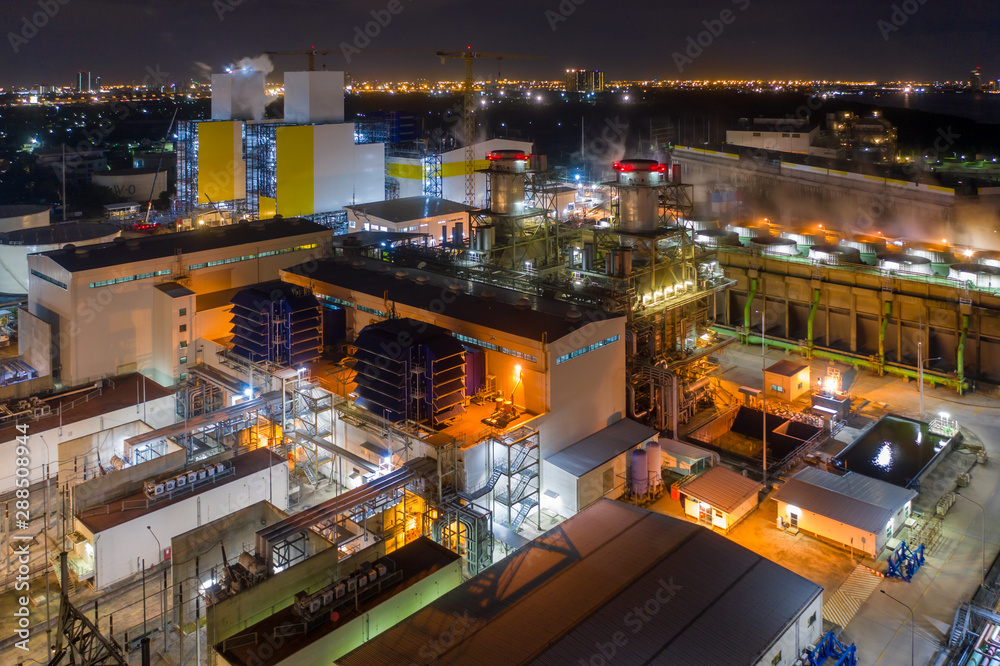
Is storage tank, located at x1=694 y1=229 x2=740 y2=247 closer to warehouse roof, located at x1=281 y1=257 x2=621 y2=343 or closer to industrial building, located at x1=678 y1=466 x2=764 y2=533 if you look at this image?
warehouse roof, located at x1=281 y1=257 x2=621 y2=343

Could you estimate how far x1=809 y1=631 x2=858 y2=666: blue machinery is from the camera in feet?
45.3

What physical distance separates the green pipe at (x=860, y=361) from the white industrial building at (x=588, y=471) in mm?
11039

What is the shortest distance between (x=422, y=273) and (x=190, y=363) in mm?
8464

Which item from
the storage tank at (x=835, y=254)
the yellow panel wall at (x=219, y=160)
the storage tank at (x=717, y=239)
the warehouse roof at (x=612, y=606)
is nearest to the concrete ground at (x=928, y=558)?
the warehouse roof at (x=612, y=606)

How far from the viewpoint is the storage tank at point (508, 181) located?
3231 centimetres

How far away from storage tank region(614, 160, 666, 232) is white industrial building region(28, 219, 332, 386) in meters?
14.3

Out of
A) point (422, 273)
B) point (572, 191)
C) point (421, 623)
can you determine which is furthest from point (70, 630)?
point (572, 191)

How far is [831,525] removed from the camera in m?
17.9

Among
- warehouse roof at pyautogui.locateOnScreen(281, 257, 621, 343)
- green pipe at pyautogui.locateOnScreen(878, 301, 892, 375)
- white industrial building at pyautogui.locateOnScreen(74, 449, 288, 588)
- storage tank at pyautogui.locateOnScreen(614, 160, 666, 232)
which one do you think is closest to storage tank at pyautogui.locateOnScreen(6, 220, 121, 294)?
warehouse roof at pyautogui.locateOnScreen(281, 257, 621, 343)

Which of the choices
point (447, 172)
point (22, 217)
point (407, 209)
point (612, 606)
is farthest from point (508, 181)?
point (22, 217)

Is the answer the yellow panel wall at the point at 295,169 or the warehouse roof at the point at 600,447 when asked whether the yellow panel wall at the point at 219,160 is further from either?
the warehouse roof at the point at 600,447

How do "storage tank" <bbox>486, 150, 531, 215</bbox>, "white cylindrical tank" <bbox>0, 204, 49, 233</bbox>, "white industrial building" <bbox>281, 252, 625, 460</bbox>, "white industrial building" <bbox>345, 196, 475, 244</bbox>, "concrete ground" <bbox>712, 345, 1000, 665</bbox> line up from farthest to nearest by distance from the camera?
"white cylindrical tank" <bbox>0, 204, 49, 233</bbox> < "white industrial building" <bbox>345, 196, 475, 244</bbox> < "storage tank" <bbox>486, 150, 531, 215</bbox> < "white industrial building" <bbox>281, 252, 625, 460</bbox> < "concrete ground" <bbox>712, 345, 1000, 665</bbox>

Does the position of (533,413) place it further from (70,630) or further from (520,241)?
(520,241)

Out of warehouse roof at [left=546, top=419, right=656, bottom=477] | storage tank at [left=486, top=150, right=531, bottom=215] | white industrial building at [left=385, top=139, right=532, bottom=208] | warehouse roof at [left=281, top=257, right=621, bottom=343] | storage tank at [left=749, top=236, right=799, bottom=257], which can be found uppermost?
white industrial building at [left=385, top=139, right=532, bottom=208]
